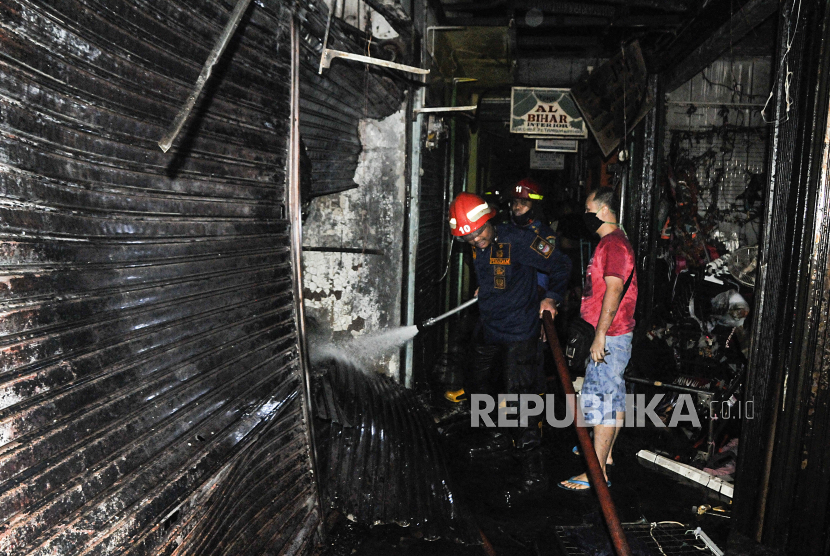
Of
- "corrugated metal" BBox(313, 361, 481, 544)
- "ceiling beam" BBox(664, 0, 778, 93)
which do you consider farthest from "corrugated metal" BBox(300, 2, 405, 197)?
"ceiling beam" BBox(664, 0, 778, 93)

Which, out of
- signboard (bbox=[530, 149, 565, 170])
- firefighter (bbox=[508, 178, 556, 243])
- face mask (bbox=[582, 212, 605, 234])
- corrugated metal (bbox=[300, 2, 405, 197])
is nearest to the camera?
corrugated metal (bbox=[300, 2, 405, 197])

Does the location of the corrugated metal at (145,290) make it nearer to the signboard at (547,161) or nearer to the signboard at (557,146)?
the signboard at (557,146)

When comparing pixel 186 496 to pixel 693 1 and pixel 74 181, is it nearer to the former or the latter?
pixel 74 181

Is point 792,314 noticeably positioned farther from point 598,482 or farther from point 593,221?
point 593,221

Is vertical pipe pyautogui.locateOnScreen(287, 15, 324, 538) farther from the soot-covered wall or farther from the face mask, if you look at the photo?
the face mask

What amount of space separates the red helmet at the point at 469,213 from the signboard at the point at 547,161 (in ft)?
32.1

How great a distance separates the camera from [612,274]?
4.49m

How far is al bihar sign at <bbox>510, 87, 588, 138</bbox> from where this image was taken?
983 centimetres

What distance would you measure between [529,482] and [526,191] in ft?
10.3

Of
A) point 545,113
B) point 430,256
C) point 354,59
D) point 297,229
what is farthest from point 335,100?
point 545,113

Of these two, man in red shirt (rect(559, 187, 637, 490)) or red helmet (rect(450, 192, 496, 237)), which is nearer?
man in red shirt (rect(559, 187, 637, 490))

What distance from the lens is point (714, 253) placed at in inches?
330

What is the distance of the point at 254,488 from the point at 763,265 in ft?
11.6

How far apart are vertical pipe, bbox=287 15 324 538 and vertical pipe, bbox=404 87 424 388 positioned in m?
2.93
